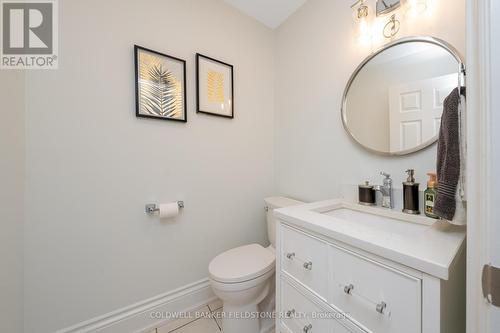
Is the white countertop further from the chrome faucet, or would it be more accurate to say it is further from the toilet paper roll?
the toilet paper roll

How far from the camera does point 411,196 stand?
93 cm

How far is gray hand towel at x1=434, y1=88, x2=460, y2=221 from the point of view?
62 centimetres

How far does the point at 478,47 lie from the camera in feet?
1.33

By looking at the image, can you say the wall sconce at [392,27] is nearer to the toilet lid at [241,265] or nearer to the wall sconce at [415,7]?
the wall sconce at [415,7]

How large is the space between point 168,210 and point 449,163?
1.38 metres

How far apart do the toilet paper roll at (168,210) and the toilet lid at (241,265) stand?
41cm

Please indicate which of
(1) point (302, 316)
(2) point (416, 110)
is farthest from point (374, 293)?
(2) point (416, 110)

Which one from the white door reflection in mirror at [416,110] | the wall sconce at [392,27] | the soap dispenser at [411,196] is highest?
the wall sconce at [392,27]

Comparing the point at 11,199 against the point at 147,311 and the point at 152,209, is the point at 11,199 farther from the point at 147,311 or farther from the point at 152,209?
the point at 147,311

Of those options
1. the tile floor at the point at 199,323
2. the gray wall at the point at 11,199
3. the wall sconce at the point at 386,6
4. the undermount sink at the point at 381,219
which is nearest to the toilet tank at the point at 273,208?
the undermount sink at the point at 381,219

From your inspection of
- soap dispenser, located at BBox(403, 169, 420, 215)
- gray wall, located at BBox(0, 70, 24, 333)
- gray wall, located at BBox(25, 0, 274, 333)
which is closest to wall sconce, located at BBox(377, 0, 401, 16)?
soap dispenser, located at BBox(403, 169, 420, 215)

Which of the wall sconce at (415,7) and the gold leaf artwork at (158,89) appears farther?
the gold leaf artwork at (158,89)

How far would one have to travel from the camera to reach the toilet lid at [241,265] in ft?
3.67

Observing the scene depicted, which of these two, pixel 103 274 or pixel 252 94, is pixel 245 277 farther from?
pixel 252 94
